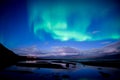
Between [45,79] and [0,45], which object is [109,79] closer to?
[45,79]

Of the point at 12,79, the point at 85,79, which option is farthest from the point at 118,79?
the point at 12,79

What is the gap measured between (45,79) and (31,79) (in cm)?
242

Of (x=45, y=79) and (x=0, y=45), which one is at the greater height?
(x=0, y=45)

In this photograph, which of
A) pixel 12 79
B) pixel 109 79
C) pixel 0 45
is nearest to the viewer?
pixel 12 79

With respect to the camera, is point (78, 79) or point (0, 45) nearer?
point (78, 79)

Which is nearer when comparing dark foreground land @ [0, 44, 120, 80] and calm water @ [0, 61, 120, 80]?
calm water @ [0, 61, 120, 80]

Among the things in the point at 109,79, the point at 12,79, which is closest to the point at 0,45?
the point at 12,79

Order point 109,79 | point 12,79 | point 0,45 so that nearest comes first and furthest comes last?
1. point 12,79
2. point 109,79
3. point 0,45

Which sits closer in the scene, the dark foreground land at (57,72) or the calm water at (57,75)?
the calm water at (57,75)

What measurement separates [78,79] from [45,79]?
6101mm

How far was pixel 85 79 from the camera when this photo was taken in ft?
75.8

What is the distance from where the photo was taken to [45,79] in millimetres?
21297

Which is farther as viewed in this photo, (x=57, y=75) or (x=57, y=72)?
(x=57, y=72)

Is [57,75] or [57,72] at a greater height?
[57,72]
